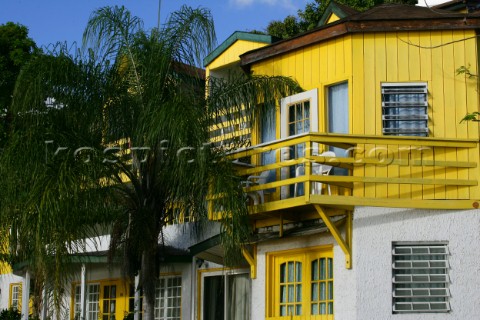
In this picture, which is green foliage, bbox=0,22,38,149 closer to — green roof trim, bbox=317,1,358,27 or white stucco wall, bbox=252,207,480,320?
green roof trim, bbox=317,1,358,27

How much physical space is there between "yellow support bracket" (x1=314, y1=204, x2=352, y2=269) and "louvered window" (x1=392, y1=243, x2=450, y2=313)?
2.32 ft

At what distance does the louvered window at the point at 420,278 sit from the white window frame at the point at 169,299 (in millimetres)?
6091

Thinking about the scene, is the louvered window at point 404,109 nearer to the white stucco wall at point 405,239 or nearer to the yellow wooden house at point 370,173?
the yellow wooden house at point 370,173

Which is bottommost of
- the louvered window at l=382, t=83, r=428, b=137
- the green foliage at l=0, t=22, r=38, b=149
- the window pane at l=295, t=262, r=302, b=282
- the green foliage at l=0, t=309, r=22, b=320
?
the green foliage at l=0, t=309, r=22, b=320

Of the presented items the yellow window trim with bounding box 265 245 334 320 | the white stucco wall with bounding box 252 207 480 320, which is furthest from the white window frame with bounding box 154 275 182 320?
the white stucco wall with bounding box 252 207 480 320

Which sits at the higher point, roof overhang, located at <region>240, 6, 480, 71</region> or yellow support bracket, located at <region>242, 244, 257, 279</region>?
roof overhang, located at <region>240, 6, 480, 71</region>

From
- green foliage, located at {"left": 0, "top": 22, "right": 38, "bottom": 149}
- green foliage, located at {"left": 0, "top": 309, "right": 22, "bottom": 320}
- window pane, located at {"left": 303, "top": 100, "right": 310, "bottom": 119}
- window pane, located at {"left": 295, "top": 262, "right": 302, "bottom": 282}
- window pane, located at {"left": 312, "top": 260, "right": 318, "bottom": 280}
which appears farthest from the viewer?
green foliage, located at {"left": 0, "top": 22, "right": 38, "bottom": 149}

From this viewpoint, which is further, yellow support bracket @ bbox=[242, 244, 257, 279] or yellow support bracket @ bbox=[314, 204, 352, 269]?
yellow support bracket @ bbox=[242, 244, 257, 279]

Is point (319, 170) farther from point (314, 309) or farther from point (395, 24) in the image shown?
point (395, 24)

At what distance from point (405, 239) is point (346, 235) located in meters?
0.93

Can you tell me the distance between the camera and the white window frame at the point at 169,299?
65.9 feet

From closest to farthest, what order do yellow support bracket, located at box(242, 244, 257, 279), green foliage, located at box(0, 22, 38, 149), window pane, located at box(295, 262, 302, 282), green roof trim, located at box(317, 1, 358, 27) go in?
window pane, located at box(295, 262, 302, 282)
yellow support bracket, located at box(242, 244, 257, 279)
green roof trim, located at box(317, 1, 358, 27)
green foliage, located at box(0, 22, 38, 149)

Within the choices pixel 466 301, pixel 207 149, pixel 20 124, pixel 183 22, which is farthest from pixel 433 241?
pixel 20 124

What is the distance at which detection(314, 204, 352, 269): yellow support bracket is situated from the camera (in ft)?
49.5
